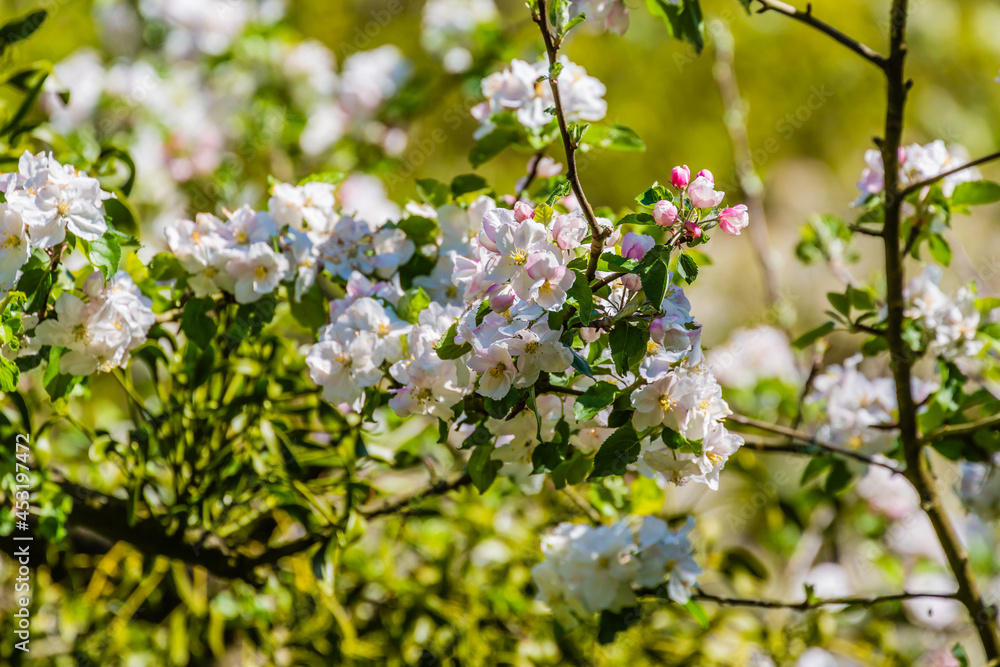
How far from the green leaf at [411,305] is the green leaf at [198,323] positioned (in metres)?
0.19

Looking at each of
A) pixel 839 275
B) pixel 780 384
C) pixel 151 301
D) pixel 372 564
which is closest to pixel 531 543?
pixel 372 564

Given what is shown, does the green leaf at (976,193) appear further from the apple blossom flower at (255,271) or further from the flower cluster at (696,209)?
the apple blossom flower at (255,271)

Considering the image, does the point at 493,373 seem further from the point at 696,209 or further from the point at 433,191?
the point at 433,191

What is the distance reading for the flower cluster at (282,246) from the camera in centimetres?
76

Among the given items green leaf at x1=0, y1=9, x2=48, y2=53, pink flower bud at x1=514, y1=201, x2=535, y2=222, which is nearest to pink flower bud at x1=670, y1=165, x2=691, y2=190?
pink flower bud at x1=514, y1=201, x2=535, y2=222

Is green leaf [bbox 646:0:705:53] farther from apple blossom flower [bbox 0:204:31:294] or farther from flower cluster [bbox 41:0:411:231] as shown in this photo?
flower cluster [bbox 41:0:411:231]

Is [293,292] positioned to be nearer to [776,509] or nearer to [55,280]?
[55,280]

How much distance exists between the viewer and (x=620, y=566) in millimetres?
846

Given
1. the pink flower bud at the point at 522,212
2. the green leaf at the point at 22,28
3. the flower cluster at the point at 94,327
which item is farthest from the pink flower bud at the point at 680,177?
the green leaf at the point at 22,28

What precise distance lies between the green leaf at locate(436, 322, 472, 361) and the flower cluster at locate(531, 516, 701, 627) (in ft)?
1.12

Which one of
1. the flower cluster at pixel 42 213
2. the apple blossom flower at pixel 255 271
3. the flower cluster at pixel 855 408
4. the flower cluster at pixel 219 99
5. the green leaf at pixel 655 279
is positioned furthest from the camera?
the flower cluster at pixel 219 99

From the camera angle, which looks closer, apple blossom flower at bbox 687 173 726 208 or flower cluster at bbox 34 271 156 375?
apple blossom flower at bbox 687 173 726 208

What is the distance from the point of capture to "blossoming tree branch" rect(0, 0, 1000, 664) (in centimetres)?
59

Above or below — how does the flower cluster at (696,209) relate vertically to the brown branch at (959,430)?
below
